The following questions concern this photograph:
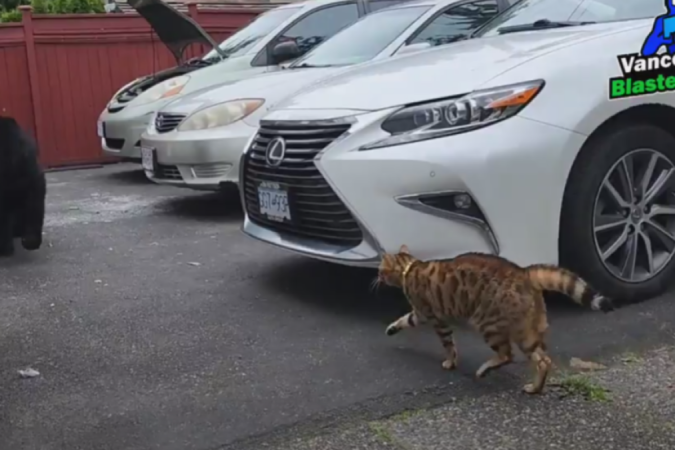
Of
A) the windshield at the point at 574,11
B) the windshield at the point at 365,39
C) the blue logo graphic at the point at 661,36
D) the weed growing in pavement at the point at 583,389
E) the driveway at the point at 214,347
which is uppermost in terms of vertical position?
the windshield at the point at 574,11

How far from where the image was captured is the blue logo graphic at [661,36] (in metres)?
4.00

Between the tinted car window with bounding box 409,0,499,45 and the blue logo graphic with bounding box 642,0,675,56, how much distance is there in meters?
2.35

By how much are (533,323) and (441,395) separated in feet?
1.40

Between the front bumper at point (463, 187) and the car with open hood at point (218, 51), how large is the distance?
407 cm

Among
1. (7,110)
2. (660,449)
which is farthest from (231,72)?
(660,449)

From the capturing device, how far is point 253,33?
883cm

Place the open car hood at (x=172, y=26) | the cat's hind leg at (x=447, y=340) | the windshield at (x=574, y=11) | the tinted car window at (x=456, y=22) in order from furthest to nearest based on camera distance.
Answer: the open car hood at (x=172, y=26), the tinted car window at (x=456, y=22), the windshield at (x=574, y=11), the cat's hind leg at (x=447, y=340)

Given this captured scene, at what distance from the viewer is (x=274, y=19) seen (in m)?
8.88

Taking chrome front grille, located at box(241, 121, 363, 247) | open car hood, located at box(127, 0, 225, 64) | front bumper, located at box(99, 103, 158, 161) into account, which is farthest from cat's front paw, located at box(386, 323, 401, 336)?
open car hood, located at box(127, 0, 225, 64)

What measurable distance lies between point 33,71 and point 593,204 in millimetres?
8227

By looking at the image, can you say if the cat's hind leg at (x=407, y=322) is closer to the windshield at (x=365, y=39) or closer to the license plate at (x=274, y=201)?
the license plate at (x=274, y=201)

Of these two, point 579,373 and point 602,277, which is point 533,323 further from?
point 602,277

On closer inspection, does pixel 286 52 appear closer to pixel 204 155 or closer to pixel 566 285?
pixel 204 155

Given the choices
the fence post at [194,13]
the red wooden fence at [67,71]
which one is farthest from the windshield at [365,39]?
the fence post at [194,13]
